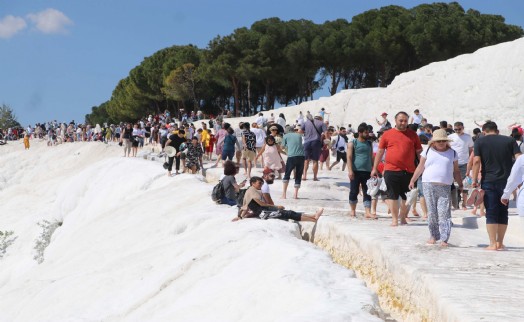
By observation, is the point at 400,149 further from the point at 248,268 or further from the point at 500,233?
the point at 248,268

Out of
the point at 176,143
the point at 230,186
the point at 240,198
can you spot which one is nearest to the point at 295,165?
the point at 230,186

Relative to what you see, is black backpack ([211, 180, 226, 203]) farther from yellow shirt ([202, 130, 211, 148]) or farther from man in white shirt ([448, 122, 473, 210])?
yellow shirt ([202, 130, 211, 148])

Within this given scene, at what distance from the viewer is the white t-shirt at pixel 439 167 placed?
8469 millimetres

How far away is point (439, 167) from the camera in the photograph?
8.52 metres

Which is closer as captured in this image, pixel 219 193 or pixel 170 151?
pixel 219 193

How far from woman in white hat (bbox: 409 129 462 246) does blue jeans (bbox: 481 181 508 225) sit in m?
0.46

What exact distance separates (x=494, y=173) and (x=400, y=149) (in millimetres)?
1548

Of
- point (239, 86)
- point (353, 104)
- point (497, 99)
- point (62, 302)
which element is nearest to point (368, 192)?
point (62, 302)

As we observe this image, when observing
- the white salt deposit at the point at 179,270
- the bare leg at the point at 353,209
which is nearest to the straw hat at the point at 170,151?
the white salt deposit at the point at 179,270

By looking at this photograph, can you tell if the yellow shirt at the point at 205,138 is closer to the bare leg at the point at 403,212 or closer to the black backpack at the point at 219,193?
the black backpack at the point at 219,193

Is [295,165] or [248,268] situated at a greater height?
[295,165]

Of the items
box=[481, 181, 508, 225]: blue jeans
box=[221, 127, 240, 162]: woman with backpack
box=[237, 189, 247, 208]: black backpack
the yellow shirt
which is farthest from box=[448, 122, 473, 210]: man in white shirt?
the yellow shirt

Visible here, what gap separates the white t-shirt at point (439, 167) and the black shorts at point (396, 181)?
3.39ft

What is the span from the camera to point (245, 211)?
37.4 feet
